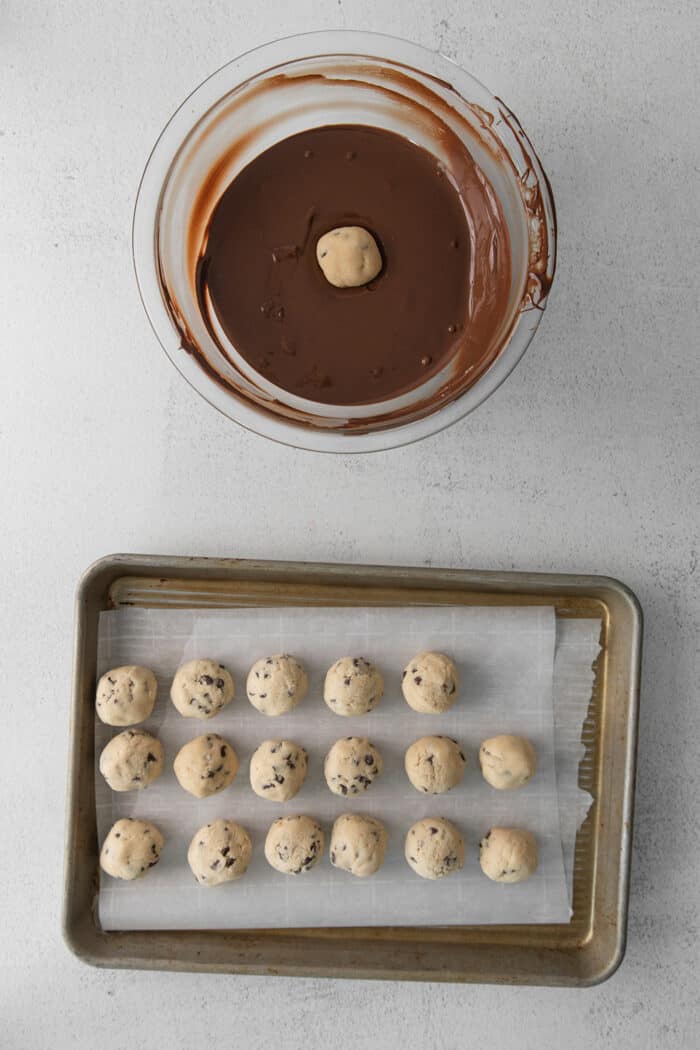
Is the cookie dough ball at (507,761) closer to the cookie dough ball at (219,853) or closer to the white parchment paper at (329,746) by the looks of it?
the white parchment paper at (329,746)

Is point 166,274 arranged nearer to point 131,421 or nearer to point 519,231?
point 131,421

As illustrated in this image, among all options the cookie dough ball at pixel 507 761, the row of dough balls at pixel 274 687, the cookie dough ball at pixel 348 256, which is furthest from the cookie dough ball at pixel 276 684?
the cookie dough ball at pixel 348 256

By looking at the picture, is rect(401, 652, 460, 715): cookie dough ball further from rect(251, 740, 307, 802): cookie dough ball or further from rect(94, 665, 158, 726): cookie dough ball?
rect(94, 665, 158, 726): cookie dough ball

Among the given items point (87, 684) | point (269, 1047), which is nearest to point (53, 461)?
point (87, 684)

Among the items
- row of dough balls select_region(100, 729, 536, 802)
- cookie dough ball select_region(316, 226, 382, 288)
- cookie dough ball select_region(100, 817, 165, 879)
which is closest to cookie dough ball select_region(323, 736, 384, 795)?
row of dough balls select_region(100, 729, 536, 802)

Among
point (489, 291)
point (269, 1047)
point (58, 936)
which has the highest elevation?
point (489, 291)
